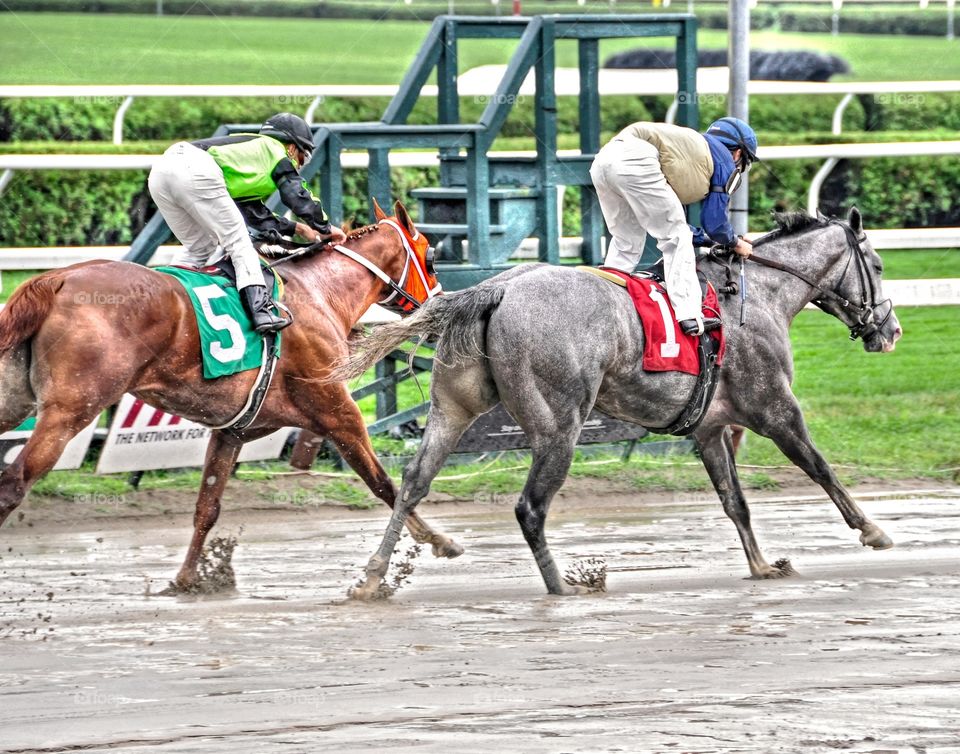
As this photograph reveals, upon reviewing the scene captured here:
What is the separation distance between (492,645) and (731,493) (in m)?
1.79

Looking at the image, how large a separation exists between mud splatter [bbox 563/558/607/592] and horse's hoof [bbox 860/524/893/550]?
1079mm

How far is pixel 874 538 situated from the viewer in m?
6.93

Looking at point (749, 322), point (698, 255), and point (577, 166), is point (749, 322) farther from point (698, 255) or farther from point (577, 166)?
point (577, 166)

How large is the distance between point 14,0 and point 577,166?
25337mm

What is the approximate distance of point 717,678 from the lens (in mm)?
5113

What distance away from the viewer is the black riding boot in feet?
22.0

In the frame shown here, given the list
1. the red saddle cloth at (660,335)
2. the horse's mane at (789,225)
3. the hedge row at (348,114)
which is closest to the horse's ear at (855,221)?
the horse's mane at (789,225)

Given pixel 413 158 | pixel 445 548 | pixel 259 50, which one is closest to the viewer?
pixel 445 548

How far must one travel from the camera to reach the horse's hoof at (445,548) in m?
6.98
